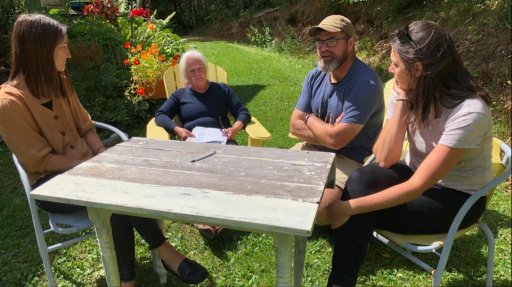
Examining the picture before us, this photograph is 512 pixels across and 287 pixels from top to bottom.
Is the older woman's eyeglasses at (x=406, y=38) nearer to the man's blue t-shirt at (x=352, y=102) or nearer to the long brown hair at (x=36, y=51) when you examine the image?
the man's blue t-shirt at (x=352, y=102)

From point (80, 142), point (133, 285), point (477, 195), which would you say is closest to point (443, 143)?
point (477, 195)

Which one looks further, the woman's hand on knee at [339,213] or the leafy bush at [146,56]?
the leafy bush at [146,56]

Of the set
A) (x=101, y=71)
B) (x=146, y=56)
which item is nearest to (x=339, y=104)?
(x=146, y=56)

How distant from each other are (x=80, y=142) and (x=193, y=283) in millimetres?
1008

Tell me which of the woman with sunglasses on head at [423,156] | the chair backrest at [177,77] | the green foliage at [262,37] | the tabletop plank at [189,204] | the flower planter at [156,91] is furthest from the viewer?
the green foliage at [262,37]

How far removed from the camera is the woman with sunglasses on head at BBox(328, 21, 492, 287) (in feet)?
5.86

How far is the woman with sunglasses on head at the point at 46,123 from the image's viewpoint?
213 centimetres

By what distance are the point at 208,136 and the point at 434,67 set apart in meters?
1.69

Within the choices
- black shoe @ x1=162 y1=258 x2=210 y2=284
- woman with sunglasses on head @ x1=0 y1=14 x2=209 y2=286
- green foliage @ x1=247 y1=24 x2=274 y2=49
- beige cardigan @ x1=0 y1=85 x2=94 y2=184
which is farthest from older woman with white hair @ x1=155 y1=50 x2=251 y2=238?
green foliage @ x1=247 y1=24 x2=274 y2=49

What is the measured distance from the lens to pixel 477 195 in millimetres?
1834

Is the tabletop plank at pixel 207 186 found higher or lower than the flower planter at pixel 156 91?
higher

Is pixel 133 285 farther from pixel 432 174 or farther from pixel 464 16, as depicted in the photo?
pixel 464 16

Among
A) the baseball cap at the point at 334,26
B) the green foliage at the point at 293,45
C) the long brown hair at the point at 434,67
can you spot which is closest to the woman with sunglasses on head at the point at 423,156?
the long brown hair at the point at 434,67

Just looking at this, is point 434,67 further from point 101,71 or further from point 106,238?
point 101,71
